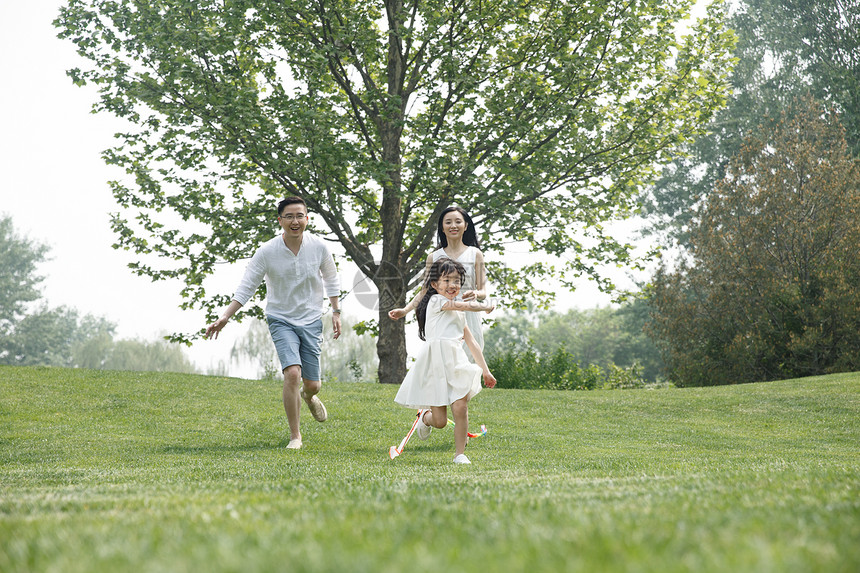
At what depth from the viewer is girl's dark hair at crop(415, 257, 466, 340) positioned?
24.0ft

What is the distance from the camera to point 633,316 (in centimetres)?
5078

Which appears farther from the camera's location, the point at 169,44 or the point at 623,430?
the point at 169,44

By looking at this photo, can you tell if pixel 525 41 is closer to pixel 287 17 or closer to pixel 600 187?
pixel 600 187

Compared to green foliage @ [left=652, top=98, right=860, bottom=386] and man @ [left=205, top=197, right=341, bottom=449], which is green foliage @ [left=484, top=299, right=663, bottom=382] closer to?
green foliage @ [left=652, top=98, right=860, bottom=386]

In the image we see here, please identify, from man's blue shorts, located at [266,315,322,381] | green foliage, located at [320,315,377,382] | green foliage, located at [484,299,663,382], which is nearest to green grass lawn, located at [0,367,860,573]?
man's blue shorts, located at [266,315,322,381]

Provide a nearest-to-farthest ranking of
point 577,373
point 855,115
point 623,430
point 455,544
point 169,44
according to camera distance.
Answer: point 455,544, point 623,430, point 169,44, point 577,373, point 855,115

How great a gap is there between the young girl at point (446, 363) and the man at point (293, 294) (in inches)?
60.7

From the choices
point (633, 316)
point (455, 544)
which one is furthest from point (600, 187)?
point (633, 316)

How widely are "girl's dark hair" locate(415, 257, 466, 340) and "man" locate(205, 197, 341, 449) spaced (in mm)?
1269

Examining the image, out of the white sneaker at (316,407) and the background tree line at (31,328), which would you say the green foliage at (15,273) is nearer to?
the background tree line at (31,328)

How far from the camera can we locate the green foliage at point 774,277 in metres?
20.8

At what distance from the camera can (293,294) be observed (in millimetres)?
8445

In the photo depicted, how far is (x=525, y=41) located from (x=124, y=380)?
488 inches

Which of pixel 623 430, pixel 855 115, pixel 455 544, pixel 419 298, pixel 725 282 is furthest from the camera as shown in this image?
pixel 855 115
